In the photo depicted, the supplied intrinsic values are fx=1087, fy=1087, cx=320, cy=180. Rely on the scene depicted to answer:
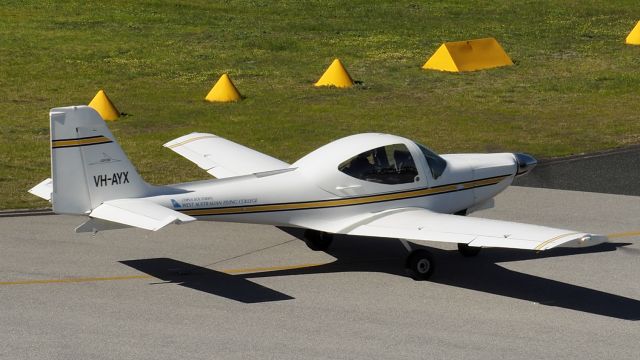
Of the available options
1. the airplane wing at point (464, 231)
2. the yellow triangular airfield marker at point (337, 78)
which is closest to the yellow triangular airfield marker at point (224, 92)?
the yellow triangular airfield marker at point (337, 78)

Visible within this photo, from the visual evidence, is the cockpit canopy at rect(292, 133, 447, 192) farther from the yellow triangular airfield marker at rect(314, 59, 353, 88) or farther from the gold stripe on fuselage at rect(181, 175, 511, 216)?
the yellow triangular airfield marker at rect(314, 59, 353, 88)

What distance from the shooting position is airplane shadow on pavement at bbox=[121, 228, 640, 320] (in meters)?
16.2

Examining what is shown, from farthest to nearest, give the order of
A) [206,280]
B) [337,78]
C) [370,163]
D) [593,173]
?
[337,78] < [593,173] < [370,163] < [206,280]

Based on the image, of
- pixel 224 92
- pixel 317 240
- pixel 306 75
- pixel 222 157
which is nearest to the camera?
pixel 317 240

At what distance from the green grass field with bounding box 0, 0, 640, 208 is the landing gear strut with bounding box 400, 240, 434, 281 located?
→ 26.1 feet

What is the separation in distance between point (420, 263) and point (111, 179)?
493cm

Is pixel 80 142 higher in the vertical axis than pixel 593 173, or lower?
higher

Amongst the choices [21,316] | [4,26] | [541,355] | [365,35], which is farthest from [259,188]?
[4,26]

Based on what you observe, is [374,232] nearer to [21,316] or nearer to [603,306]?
[603,306]

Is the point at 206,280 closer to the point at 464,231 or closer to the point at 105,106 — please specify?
the point at 464,231

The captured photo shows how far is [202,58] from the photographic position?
36.8 meters

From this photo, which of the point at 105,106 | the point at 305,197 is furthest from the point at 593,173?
the point at 105,106

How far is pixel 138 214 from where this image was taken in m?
15.6

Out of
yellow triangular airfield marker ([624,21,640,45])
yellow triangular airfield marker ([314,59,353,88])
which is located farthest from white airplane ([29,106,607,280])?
yellow triangular airfield marker ([624,21,640,45])
